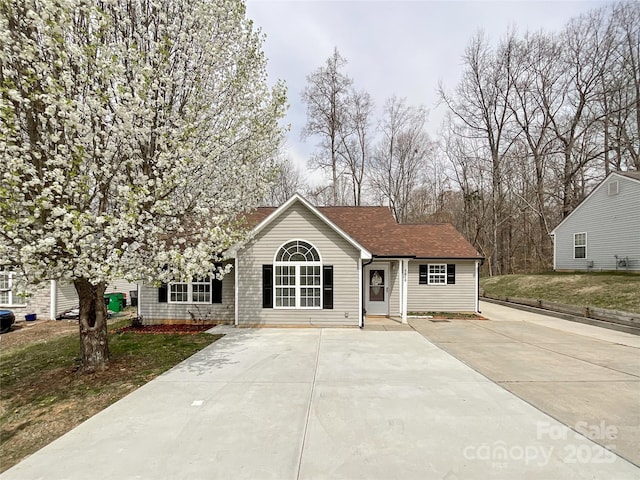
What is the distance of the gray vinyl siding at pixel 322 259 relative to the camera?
1116 centimetres

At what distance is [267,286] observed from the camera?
1126 cm

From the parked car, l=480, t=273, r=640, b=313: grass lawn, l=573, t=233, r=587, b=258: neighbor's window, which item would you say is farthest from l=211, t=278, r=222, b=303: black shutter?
l=573, t=233, r=587, b=258: neighbor's window

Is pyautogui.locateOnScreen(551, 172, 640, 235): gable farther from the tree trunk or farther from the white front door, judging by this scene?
the tree trunk

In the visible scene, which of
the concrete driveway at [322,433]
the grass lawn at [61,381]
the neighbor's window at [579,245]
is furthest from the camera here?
the neighbor's window at [579,245]

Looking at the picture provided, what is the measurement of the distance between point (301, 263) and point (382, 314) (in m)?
4.38

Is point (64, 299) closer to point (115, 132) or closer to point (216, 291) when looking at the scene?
point (216, 291)

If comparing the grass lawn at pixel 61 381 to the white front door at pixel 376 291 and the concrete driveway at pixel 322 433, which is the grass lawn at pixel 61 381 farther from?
the white front door at pixel 376 291

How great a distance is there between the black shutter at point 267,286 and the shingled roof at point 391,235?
2350mm

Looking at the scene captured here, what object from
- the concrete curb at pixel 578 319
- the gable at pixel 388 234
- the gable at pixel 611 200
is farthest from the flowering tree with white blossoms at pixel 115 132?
the gable at pixel 611 200

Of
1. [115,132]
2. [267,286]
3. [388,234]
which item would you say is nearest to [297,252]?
[267,286]

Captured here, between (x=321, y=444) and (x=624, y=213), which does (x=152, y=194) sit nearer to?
(x=321, y=444)

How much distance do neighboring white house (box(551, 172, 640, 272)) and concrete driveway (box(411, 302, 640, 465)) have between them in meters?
8.27

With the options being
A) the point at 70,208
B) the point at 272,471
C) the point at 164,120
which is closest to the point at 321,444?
the point at 272,471

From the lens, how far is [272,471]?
3352mm
